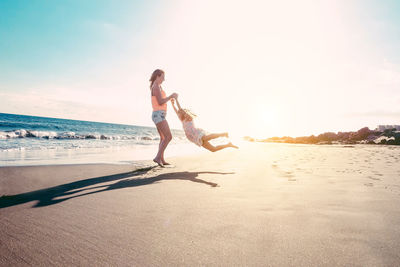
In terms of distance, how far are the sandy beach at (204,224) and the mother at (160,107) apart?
92.7 inches

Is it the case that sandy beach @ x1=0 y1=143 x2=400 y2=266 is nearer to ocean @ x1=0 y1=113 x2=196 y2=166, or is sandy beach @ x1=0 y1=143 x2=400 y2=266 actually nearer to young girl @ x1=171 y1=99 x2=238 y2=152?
young girl @ x1=171 y1=99 x2=238 y2=152

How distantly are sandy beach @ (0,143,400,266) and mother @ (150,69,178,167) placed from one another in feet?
7.72

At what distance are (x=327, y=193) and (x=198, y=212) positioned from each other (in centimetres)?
161

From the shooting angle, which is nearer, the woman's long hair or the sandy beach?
the sandy beach

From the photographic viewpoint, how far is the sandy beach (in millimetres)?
1265

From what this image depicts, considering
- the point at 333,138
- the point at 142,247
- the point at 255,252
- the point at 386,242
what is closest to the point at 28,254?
the point at 142,247

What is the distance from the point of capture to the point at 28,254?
1.31 metres

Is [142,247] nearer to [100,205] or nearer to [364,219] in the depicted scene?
[100,205]

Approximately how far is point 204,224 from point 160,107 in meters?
4.08

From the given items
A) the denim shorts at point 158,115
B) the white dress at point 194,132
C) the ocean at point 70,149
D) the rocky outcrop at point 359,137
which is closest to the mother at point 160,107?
the denim shorts at point 158,115

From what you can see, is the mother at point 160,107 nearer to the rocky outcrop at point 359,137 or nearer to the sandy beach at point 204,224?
the sandy beach at point 204,224

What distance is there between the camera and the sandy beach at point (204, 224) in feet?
4.15

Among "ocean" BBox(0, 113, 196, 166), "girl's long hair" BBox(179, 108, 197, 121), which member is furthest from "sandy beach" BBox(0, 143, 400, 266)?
"ocean" BBox(0, 113, 196, 166)

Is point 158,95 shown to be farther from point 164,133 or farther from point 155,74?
point 164,133
